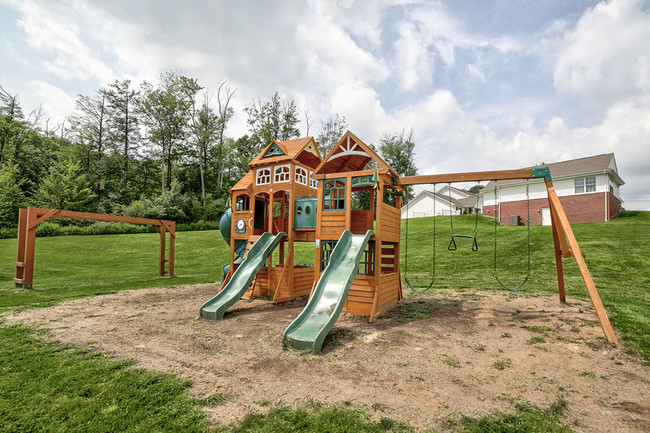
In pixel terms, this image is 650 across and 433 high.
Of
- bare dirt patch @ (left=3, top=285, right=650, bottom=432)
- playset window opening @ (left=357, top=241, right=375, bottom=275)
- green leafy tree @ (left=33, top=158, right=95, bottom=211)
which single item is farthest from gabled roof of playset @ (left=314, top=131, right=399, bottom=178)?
green leafy tree @ (left=33, top=158, right=95, bottom=211)

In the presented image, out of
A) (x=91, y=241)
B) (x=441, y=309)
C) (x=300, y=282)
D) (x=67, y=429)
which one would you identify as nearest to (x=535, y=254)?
(x=441, y=309)

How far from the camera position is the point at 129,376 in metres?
3.95

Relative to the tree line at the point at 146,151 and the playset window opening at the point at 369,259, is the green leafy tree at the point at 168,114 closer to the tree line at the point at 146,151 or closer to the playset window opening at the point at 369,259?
the tree line at the point at 146,151

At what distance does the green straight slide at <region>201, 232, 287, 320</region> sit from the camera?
7.07 metres

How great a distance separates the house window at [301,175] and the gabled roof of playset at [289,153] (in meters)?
0.37

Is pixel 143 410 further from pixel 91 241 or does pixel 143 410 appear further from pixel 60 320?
pixel 91 241

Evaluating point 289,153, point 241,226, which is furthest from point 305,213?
point 241,226

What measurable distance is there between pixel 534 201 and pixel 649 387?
29.7 metres

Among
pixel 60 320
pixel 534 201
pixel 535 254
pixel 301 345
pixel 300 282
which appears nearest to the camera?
pixel 301 345

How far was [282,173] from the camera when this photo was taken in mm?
9727

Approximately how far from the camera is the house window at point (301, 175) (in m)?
9.83

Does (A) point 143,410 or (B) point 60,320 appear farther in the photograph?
(B) point 60,320

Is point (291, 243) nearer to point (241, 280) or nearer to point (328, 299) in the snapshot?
point (241, 280)

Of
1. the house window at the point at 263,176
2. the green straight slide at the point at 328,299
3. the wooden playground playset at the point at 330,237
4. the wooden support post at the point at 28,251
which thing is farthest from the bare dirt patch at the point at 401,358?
the house window at the point at 263,176
